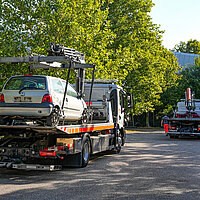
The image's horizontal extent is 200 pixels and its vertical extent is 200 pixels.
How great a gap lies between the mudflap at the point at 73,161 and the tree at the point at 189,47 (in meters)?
71.1

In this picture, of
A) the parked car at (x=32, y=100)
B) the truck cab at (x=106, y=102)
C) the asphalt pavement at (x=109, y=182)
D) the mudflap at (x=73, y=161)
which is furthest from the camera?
the truck cab at (x=106, y=102)

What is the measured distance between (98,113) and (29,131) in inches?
201

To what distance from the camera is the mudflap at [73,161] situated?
9805 millimetres

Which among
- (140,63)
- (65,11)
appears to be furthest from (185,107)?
(65,11)

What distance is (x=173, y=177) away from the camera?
855 centimetres

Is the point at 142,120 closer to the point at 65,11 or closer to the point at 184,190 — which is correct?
the point at 65,11

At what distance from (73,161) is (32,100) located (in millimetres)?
2239

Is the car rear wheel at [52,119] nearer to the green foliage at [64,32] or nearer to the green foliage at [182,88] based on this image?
the green foliage at [64,32]

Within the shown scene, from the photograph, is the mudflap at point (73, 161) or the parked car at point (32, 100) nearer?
the parked car at point (32, 100)

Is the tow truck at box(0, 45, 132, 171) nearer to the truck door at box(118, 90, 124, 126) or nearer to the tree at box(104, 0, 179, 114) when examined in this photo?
the truck door at box(118, 90, 124, 126)

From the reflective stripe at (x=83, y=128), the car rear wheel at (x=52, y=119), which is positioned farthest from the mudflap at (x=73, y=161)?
the car rear wheel at (x=52, y=119)

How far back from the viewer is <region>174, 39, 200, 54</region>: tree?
77419mm

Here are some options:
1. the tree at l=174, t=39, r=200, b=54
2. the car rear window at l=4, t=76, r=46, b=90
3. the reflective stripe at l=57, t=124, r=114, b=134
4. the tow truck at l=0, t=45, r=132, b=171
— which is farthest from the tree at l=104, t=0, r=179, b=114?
the tree at l=174, t=39, r=200, b=54

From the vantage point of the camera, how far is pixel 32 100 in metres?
8.69
